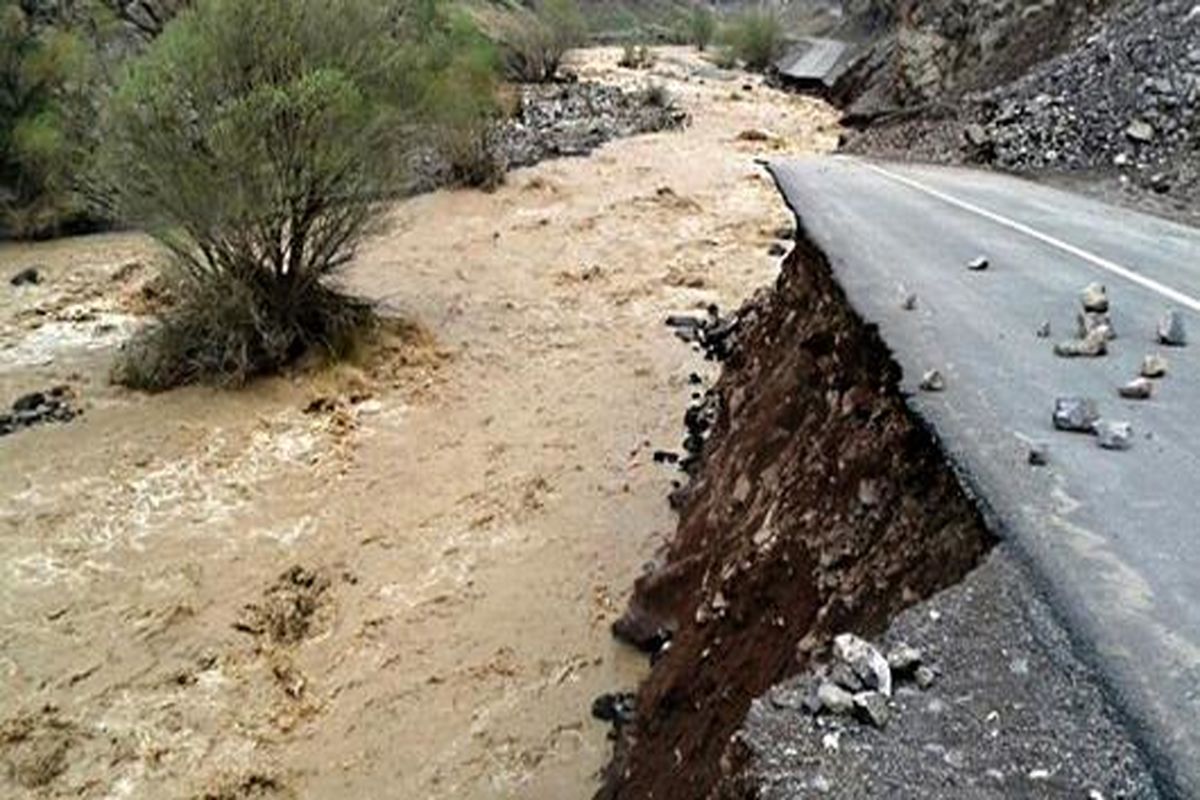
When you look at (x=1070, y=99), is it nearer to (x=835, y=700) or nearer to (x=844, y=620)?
(x=844, y=620)

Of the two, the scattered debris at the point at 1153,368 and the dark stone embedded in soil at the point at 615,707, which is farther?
the dark stone embedded in soil at the point at 615,707

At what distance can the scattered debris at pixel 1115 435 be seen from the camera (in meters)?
5.65

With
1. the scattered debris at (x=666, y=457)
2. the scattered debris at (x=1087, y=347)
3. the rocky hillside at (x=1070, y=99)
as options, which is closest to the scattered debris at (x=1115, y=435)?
the scattered debris at (x=1087, y=347)

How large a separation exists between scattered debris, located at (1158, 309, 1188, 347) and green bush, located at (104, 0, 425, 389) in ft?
34.0

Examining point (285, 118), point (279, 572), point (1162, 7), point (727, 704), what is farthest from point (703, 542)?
point (1162, 7)

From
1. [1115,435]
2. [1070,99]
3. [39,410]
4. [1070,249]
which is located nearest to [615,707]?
[1115,435]

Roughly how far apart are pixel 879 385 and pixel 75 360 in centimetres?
1234

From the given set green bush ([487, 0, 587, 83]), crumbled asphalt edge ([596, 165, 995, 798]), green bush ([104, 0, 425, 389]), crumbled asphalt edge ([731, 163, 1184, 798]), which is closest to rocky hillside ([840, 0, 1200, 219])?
crumbled asphalt edge ([596, 165, 995, 798])

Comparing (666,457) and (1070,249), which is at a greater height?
(1070,249)

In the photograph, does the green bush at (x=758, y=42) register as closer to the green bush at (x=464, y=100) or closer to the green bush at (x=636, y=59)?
the green bush at (x=636, y=59)

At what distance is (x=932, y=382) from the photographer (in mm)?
6449

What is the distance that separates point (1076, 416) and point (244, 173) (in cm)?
1150

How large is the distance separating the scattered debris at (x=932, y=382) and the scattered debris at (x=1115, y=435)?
33.9 inches

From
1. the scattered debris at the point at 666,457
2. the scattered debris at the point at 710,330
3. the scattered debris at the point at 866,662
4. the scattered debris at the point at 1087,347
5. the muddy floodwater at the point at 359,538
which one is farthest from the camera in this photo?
the scattered debris at the point at 710,330
